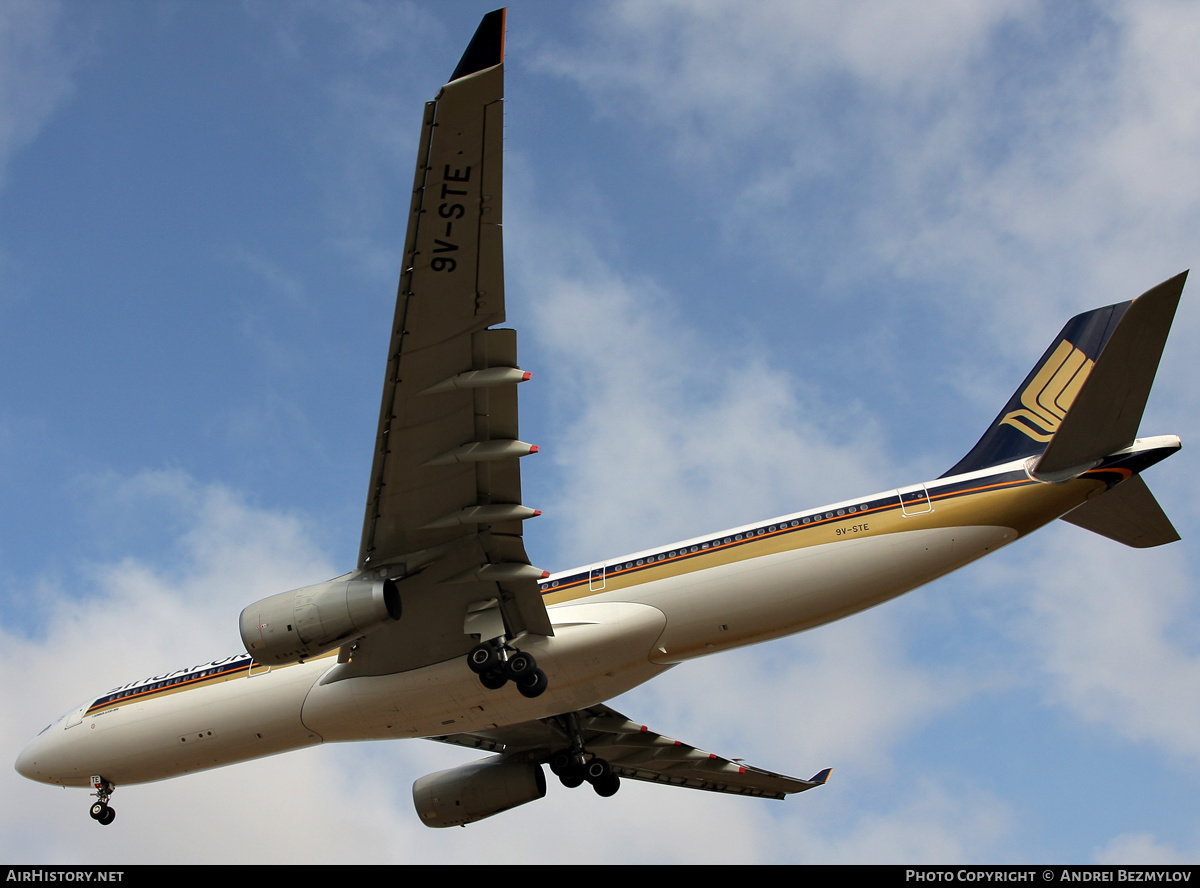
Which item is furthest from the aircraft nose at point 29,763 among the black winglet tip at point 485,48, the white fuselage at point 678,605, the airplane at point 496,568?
the black winglet tip at point 485,48

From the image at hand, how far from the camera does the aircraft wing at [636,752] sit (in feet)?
82.2

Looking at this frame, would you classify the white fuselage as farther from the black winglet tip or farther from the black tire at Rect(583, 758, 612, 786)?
the black winglet tip

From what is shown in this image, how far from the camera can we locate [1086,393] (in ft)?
58.1

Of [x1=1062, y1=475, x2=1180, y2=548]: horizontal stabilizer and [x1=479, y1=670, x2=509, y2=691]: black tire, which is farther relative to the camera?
[x1=1062, y1=475, x2=1180, y2=548]: horizontal stabilizer

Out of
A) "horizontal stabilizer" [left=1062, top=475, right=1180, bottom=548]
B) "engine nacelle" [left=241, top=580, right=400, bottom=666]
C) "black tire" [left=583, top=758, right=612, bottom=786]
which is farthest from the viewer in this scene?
"black tire" [left=583, top=758, right=612, bottom=786]

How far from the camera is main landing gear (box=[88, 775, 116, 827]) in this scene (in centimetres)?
2142

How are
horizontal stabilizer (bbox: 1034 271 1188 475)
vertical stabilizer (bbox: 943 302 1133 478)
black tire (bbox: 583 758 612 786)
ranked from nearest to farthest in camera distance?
1. horizontal stabilizer (bbox: 1034 271 1188 475)
2. vertical stabilizer (bbox: 943 302 1133 478)
3. black tire (bbox: 583 758 612 786)

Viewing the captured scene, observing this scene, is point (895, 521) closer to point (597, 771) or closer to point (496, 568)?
point (496, 568)

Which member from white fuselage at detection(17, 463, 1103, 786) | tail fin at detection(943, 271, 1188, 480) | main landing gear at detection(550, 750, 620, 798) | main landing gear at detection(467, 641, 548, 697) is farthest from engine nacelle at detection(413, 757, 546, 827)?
tail fin at detection(943, 271, 1188, 480)

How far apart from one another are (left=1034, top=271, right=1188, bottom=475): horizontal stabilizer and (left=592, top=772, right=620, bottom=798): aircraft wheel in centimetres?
1157

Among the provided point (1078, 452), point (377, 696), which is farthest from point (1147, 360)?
point (377, 696)

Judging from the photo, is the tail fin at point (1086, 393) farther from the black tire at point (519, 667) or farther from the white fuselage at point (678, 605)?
the black tire at point (519, 667)

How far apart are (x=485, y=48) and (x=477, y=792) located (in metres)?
17.3

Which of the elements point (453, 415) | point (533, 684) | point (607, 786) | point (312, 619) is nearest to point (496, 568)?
point (533, 684)
